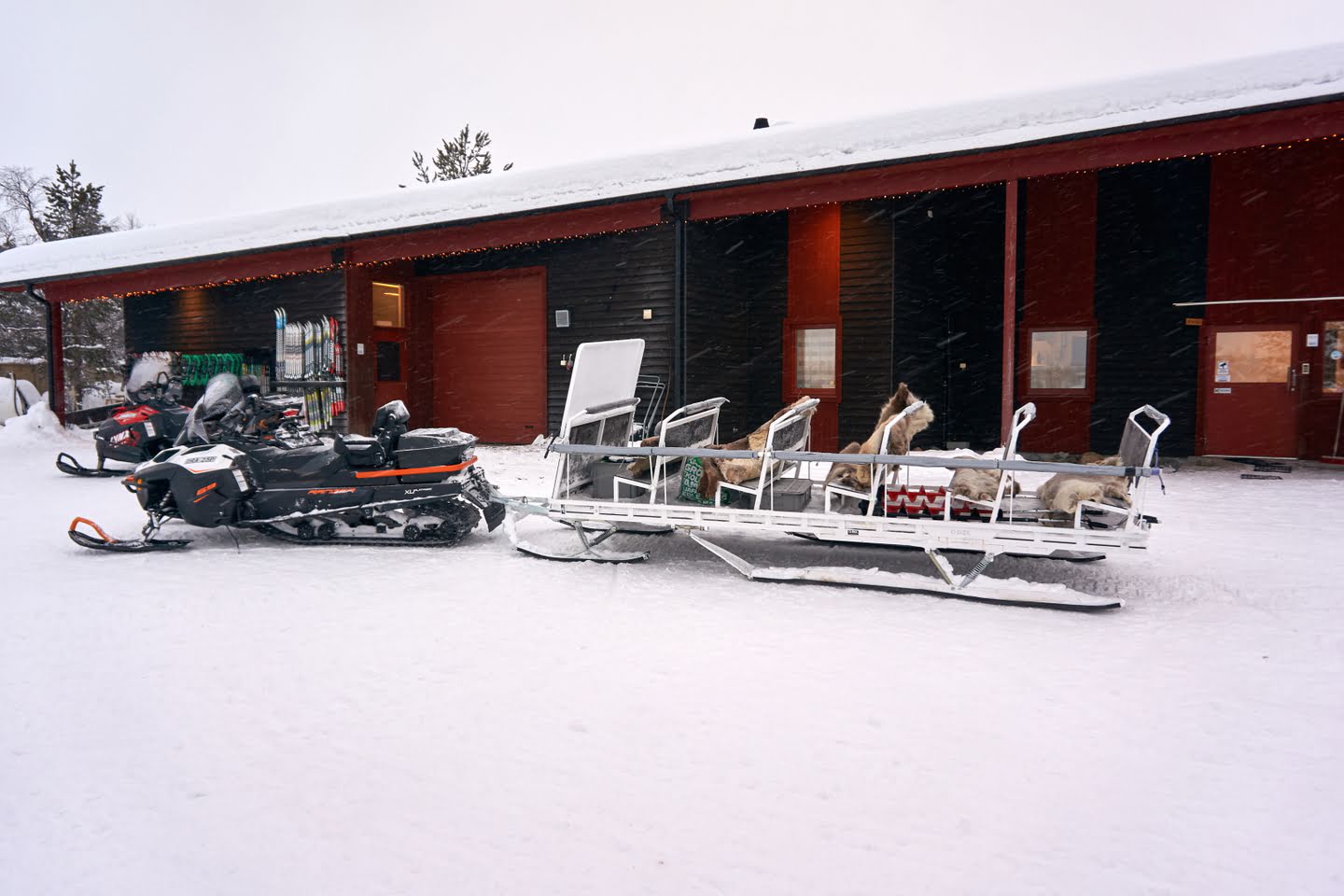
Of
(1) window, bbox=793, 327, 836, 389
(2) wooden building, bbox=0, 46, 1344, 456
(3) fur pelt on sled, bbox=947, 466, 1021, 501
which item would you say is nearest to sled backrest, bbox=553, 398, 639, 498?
(3) fur pelt on sled, bbox=947, 466, 1021, 501

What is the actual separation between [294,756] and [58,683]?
1.22 metres

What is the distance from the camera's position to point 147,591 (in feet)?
13.4

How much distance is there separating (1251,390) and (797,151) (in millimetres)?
6253

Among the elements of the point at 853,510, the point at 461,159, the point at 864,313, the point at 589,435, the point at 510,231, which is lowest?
the point at 853,510

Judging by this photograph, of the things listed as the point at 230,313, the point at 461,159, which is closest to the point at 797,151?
the point at 230,313

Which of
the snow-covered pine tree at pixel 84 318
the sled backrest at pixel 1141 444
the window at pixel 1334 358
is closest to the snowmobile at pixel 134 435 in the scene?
the sled backrest at pixel 1141 444

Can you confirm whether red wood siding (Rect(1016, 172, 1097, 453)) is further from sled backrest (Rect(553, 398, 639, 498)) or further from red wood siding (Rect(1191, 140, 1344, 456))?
sled backrest (Rect(553, 398, 639, 498))

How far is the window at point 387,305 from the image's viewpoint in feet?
40.1

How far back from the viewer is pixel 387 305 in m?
12.4

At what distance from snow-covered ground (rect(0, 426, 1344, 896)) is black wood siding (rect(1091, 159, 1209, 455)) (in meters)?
6.21

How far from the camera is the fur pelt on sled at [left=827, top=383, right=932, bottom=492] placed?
14.0 feet

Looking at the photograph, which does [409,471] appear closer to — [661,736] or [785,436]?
[785,436]

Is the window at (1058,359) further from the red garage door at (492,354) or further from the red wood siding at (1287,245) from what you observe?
the red garage door at (492,354)

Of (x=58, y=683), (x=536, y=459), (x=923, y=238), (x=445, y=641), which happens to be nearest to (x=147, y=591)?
(x=58, y=683)
